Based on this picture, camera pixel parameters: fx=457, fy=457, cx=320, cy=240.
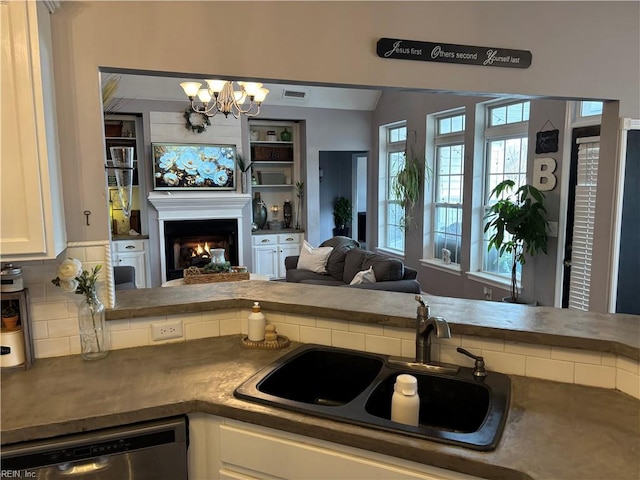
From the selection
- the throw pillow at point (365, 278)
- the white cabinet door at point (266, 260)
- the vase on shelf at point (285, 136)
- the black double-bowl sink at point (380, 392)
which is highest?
the vase on shelf at point (285, 136)

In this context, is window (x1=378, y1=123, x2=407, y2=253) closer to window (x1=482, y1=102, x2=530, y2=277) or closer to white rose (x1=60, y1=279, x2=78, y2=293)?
window (x1=482, y1=102, x2=530, y2=277)

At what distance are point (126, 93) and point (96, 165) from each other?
4871mm

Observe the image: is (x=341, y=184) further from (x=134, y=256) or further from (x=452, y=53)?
(x=452, y=53)

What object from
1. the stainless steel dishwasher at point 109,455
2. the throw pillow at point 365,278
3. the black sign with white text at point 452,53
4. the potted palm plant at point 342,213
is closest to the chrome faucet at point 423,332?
the stainless steel dishwasher at point 109,455

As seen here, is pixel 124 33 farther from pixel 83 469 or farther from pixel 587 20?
pixel 587 20

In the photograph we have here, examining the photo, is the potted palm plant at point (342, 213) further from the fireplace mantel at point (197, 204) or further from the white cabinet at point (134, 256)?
the white cabinet at point (134, 256)

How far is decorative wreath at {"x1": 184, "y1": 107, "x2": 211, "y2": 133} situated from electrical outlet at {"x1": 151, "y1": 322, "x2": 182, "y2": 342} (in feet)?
16.3

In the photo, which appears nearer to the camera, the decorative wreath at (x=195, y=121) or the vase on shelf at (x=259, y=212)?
the decorative wreath at (x=195, y=121)

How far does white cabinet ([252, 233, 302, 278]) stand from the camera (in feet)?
23.0

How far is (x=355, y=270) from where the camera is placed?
16.5ft

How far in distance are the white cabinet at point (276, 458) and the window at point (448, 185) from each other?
4654 mm

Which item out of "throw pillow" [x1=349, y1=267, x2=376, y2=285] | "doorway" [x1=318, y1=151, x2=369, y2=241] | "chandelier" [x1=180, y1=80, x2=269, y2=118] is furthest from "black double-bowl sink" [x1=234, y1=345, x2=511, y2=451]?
"doorway" [x1=318, y1=151, x2=369, y2=241]

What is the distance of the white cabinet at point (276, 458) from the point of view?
1243mm

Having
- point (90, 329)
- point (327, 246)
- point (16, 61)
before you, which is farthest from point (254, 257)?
point (16, 61)
